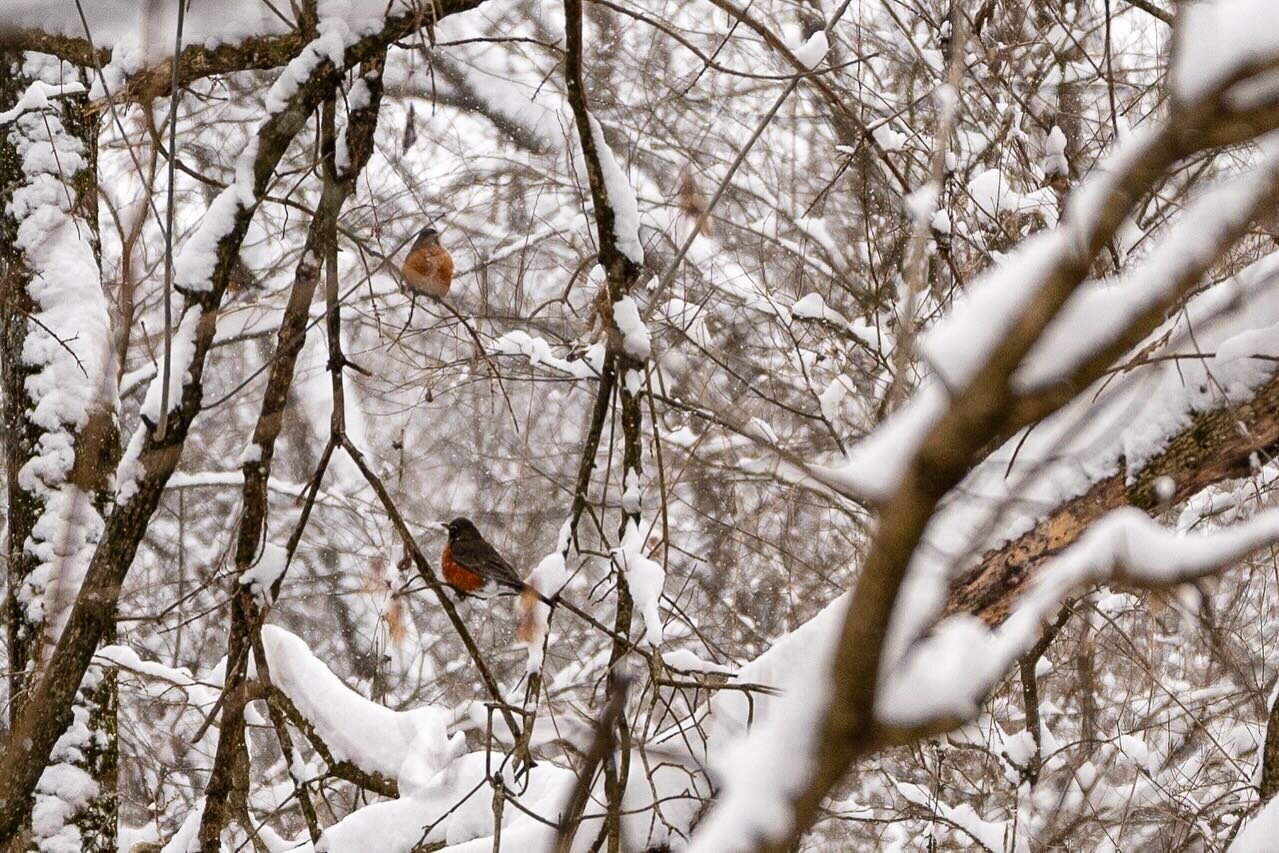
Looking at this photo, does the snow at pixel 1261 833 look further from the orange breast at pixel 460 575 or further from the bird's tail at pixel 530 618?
the orange breast at pixel 460 575

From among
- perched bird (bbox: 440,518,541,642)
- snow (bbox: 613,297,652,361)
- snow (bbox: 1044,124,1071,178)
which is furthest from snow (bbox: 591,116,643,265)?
snow (bbox: 1044,124,1071,178)

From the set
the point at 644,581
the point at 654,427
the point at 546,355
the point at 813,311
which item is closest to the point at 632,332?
the point at 654,427

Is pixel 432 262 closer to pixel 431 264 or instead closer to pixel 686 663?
pixel 431 264

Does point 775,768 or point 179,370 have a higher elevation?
point 179,370

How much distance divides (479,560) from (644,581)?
1.69m

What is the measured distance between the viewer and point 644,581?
191 centimetres

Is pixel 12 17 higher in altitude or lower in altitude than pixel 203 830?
higher

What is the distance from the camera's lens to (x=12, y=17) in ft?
7.92

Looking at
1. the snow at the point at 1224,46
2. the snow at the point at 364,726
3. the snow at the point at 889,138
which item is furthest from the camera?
the snow at the point at 889,138

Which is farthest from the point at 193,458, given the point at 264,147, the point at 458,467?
the point at 264,147

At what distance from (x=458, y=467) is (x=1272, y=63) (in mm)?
5886

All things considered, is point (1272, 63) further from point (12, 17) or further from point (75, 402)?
point (75, 402)

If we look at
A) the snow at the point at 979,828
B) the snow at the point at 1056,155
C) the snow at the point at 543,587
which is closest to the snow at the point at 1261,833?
the snow at the point at 543,587

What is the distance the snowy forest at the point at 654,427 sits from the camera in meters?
0.44
